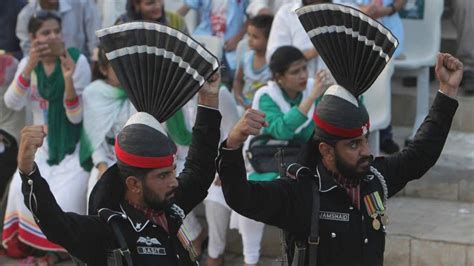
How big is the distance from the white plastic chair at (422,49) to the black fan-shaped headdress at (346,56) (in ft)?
12.7

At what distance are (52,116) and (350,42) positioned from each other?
11.6 feet

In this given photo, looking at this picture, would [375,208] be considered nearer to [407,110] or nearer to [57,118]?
[57,118]

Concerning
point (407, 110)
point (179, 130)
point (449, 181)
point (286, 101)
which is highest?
point (286, 101)

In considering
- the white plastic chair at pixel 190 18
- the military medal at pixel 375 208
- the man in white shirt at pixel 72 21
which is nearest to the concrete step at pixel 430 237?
the military medal at pixel 375 208

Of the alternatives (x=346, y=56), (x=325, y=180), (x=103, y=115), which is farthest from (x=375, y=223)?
(x=103, y=115)

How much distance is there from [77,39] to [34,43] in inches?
59.6

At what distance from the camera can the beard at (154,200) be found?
14.7ft

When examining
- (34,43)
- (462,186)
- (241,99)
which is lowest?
(462,186)

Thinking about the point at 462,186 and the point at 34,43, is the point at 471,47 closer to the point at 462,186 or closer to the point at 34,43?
the point at 462,186

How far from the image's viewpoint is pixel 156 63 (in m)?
4.55

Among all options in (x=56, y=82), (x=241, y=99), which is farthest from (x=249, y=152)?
(x=56, y=82)

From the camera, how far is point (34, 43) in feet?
25.3

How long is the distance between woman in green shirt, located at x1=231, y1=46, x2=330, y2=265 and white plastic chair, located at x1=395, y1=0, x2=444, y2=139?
5.74ft

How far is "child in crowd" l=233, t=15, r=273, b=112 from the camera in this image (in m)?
8.23
